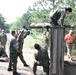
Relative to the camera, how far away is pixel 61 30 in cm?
964

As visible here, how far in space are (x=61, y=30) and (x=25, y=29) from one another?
8.39ft

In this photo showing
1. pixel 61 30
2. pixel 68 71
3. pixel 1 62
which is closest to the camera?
pixel 61 30

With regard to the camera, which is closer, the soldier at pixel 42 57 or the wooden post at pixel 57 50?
the wooden post at pixel 57 50

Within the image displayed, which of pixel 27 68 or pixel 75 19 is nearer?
pixel 27 68

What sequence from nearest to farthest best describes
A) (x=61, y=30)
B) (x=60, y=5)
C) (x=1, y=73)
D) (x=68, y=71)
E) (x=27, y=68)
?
1. (x=61, y=30)
2. (x=68, y=71)
3. (x=1, y=73)
4. (x=27, y=68)
5. (x=60, y=5)

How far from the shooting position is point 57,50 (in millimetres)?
9781

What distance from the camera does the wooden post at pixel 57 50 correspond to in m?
9.67

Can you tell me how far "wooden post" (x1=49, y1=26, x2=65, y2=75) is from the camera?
31.7ft

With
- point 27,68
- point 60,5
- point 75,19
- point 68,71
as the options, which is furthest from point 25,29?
point 60,5

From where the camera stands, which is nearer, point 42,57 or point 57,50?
point 57,50

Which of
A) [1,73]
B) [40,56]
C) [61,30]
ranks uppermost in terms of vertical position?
[61,30]

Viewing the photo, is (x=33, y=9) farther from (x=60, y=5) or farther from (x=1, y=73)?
(x=1, y=73)

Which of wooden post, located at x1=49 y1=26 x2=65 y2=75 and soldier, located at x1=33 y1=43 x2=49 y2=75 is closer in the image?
wooden post, located at x1=49 y1=26 x2=65 y2=75

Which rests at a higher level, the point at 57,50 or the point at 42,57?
the point at 57,50
